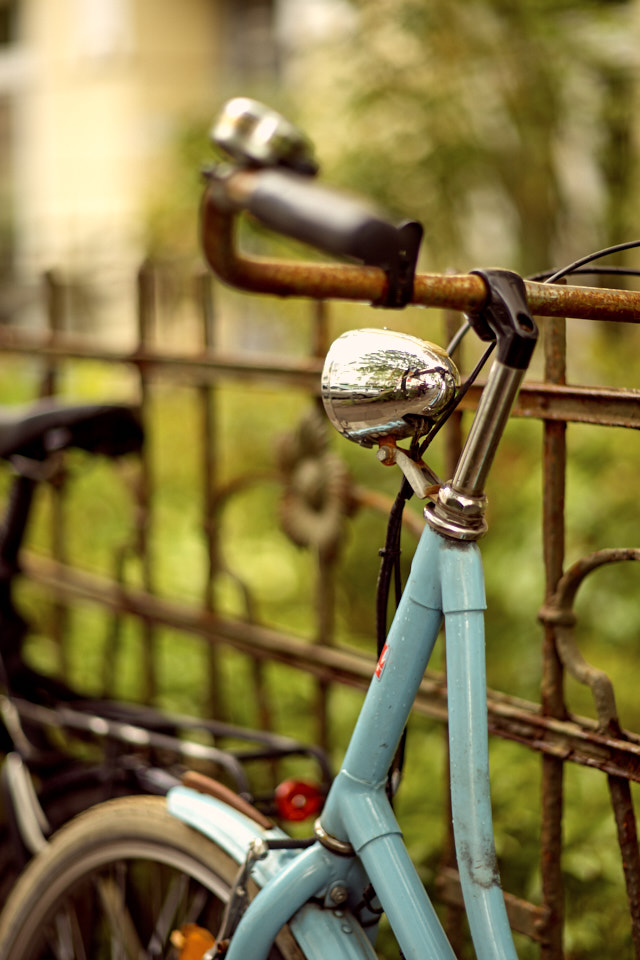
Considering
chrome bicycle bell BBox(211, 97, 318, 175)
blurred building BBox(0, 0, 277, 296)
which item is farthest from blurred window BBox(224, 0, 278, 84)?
chrome bicycle bell BBox(211, 97, 318, 175)

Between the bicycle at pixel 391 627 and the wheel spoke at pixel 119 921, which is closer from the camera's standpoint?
the bicycle at pixel 391 627

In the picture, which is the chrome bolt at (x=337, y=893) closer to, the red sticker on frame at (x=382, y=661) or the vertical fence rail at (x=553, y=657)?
the red sticker on frame at (x=382, y=661)

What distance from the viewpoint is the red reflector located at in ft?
4.27

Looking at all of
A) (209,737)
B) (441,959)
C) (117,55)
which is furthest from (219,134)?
(117,55)

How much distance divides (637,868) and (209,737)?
1.16m

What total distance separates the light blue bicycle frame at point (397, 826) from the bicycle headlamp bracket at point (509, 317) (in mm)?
203

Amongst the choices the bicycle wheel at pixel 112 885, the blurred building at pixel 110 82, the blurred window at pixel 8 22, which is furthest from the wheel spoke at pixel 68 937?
the blurred window at pixel 8 22

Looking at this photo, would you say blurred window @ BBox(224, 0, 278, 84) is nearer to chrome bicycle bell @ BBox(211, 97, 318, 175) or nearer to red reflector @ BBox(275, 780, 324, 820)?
chrome bicycle bell @ BBox(211, 97, 318, 175)

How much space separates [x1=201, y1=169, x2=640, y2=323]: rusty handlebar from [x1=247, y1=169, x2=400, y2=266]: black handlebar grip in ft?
0.09

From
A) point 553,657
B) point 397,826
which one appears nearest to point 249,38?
point 553,657

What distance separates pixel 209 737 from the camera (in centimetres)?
220

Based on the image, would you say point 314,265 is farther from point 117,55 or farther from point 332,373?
point 117,55

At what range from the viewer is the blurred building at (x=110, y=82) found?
395 inches

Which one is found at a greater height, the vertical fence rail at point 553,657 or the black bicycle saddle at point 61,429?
the black bicycle saddle at point 61,429
